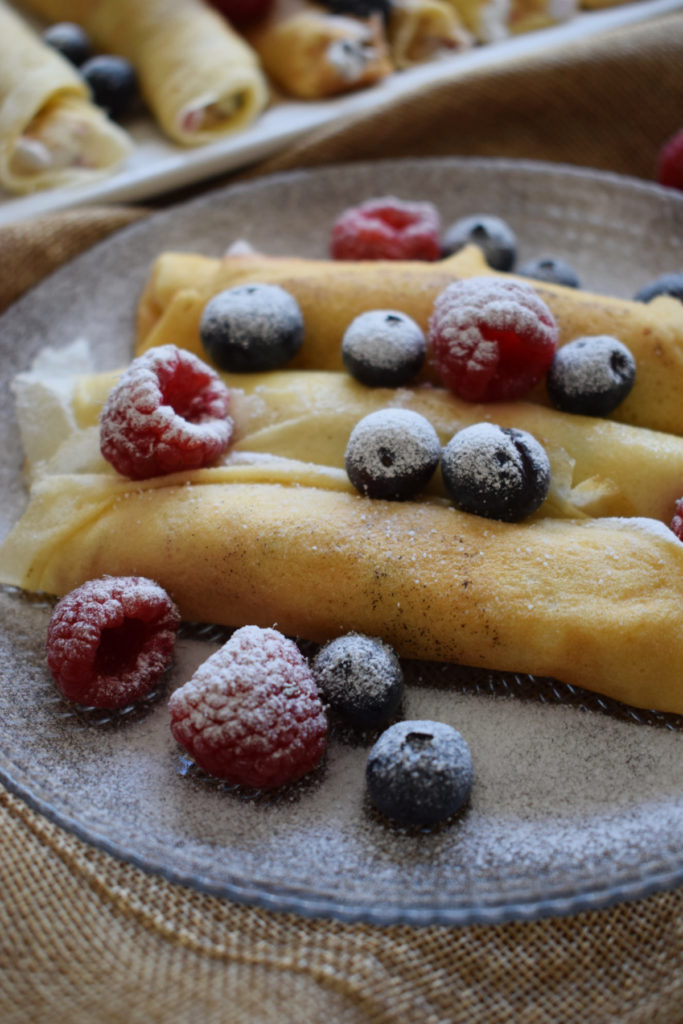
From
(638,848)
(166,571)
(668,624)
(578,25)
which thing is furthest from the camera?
(578,25)

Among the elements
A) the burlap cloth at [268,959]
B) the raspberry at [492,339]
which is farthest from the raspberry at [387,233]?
the burlap cloth at [268,959]

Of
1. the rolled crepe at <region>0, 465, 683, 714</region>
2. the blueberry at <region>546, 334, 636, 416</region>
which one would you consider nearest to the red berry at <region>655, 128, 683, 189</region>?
the blueberry at <region>546, 334, 636, 416</region>

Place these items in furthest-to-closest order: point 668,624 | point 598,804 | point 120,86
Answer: point 120,86 < point 668,624 < point 598,804

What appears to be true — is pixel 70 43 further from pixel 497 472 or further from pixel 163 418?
pixel 497 472

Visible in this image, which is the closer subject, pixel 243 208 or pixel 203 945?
pixel 203 945

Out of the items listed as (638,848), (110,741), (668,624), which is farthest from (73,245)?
(638,848)

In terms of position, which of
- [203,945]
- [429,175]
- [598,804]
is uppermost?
[429,175]

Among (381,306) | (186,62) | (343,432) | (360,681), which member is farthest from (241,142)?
(360,681)

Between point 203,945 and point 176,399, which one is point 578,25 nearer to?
point 176,399

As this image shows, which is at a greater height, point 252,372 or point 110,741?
point 252,372
